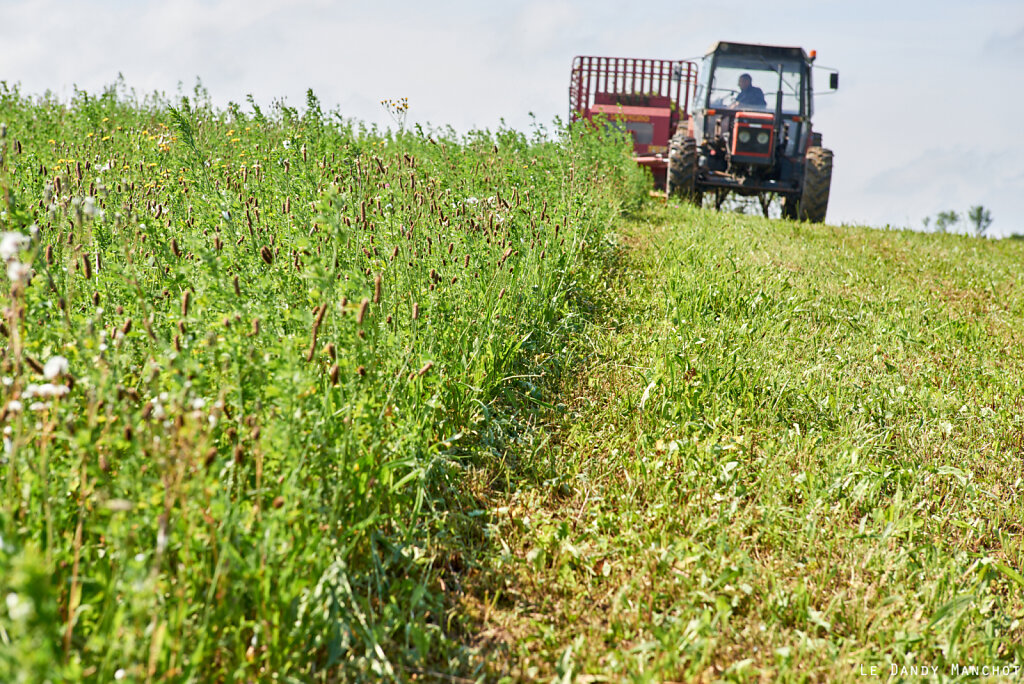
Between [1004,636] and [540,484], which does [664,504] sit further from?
[1004,636]

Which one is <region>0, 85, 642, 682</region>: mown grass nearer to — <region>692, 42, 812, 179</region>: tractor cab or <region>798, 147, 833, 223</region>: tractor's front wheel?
<region>798, 147, 833, 223</region>: tractor's front wheel

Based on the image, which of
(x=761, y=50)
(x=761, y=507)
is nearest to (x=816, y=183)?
(x=761, y=50)

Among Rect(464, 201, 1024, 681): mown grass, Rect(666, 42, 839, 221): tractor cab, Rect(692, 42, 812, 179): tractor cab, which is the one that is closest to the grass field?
Rect(464, 201, 1024, 681): mown grass

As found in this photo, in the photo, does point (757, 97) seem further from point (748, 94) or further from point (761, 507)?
point (761, 507)

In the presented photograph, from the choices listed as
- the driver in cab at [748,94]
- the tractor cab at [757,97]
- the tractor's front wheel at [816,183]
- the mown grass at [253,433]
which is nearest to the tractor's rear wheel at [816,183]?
the tractor's front wheel at [816,183]

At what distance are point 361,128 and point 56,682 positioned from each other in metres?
10.0

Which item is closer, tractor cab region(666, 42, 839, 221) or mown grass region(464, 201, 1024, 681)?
mown grass region(464, 201, 1024, 681)

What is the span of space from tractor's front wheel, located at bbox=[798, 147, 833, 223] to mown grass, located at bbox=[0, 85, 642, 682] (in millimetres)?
7666

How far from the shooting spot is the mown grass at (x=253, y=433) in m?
1.62

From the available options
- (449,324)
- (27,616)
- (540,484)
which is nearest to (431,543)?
(540,484)

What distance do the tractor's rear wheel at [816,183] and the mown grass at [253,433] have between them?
7.67 m

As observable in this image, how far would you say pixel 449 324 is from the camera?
3.15 metres

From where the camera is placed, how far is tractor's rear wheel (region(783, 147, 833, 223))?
33.9 feet

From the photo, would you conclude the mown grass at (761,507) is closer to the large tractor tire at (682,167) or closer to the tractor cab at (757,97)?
the large tractor tire at (682,167)
